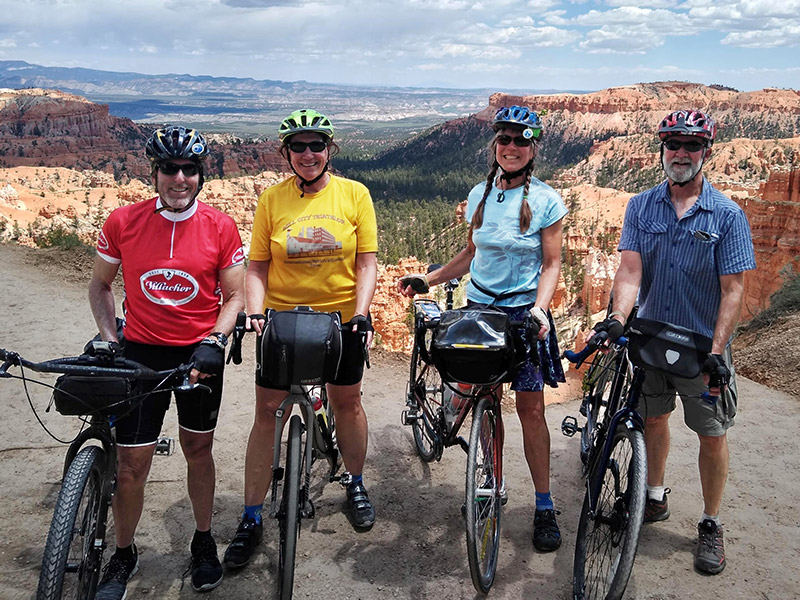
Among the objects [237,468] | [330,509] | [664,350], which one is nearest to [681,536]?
[664,350]

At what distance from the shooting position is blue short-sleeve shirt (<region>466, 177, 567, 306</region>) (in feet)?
11.3

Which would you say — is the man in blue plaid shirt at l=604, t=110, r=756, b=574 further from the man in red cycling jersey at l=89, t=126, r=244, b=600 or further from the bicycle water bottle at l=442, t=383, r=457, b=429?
the man in red cycling jersey at l=89, t=126, r=244, b=600

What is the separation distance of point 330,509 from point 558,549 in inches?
55.5

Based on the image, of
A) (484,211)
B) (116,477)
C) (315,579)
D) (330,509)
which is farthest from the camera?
(330,509)

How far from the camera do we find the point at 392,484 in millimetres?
4430

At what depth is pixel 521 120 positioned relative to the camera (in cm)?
347

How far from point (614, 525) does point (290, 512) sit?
5.03ft

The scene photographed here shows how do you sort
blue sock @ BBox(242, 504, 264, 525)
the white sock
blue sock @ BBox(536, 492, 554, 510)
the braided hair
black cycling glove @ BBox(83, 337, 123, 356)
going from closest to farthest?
black cycling glove @ BBox(83, 337, 123, 356), the braided hair, blue sock @ BBox(242, 504, 264, 525), blue sock @ BBox(536, 492, 554, 510), the white sock

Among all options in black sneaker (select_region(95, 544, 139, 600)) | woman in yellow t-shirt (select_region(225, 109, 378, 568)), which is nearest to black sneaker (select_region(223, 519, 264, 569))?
woman in yellow t-shirt (select_region(225, 109, 378, 568))

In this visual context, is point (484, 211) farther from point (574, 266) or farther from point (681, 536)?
point (574, 266)

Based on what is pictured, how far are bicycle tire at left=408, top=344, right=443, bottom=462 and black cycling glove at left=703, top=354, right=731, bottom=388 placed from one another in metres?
1.91

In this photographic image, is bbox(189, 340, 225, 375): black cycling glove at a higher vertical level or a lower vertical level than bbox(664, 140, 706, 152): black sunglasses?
lower

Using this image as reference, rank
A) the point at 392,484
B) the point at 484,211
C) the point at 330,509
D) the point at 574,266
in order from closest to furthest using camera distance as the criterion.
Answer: the point at 484,211 → the point at 330,509 → the point at 392,484 → the point at 574,266

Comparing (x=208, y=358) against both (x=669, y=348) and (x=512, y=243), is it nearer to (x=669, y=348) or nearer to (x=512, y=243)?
(x=512, y=243)
